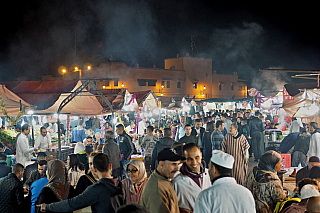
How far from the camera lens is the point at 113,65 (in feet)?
153

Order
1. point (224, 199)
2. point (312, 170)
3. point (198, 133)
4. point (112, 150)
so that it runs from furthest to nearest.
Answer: point (198, 133) → point (112, 150) → point (312, 170) → point (224, 199)

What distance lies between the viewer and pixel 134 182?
401cm

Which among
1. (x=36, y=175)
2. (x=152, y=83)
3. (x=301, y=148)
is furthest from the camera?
(x=152, y=83)

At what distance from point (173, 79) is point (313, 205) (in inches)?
1967

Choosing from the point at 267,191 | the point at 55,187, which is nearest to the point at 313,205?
the point at 267,191

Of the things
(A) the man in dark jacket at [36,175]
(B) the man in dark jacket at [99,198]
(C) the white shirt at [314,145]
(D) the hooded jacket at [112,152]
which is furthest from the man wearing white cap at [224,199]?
(C) the white shirt at [314,145]

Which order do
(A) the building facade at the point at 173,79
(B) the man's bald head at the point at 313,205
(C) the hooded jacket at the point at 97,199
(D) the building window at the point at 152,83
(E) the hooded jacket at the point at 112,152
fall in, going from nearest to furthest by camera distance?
(B) the man's bald head at the point at 313,205
(C) the hooded jacket at the point at 97,199
(E) the hooded jacket at the point at 112,152
(A) the building facade at the point at 173,79
(D) the building window at the point at 152,83

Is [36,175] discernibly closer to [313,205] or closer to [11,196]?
[11,196]

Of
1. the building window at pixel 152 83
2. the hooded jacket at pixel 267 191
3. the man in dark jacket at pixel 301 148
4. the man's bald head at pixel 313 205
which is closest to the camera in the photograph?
the man's bald head at pixel 313 205

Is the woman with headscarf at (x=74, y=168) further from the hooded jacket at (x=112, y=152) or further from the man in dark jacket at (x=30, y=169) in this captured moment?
the hooded jacket at (x=112, y=152)

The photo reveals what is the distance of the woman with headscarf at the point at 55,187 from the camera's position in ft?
12.2

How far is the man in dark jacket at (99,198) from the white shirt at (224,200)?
1.02 metres

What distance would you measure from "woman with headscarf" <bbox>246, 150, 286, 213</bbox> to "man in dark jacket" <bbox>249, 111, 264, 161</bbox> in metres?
8.74

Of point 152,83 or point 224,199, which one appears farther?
point 152,83
